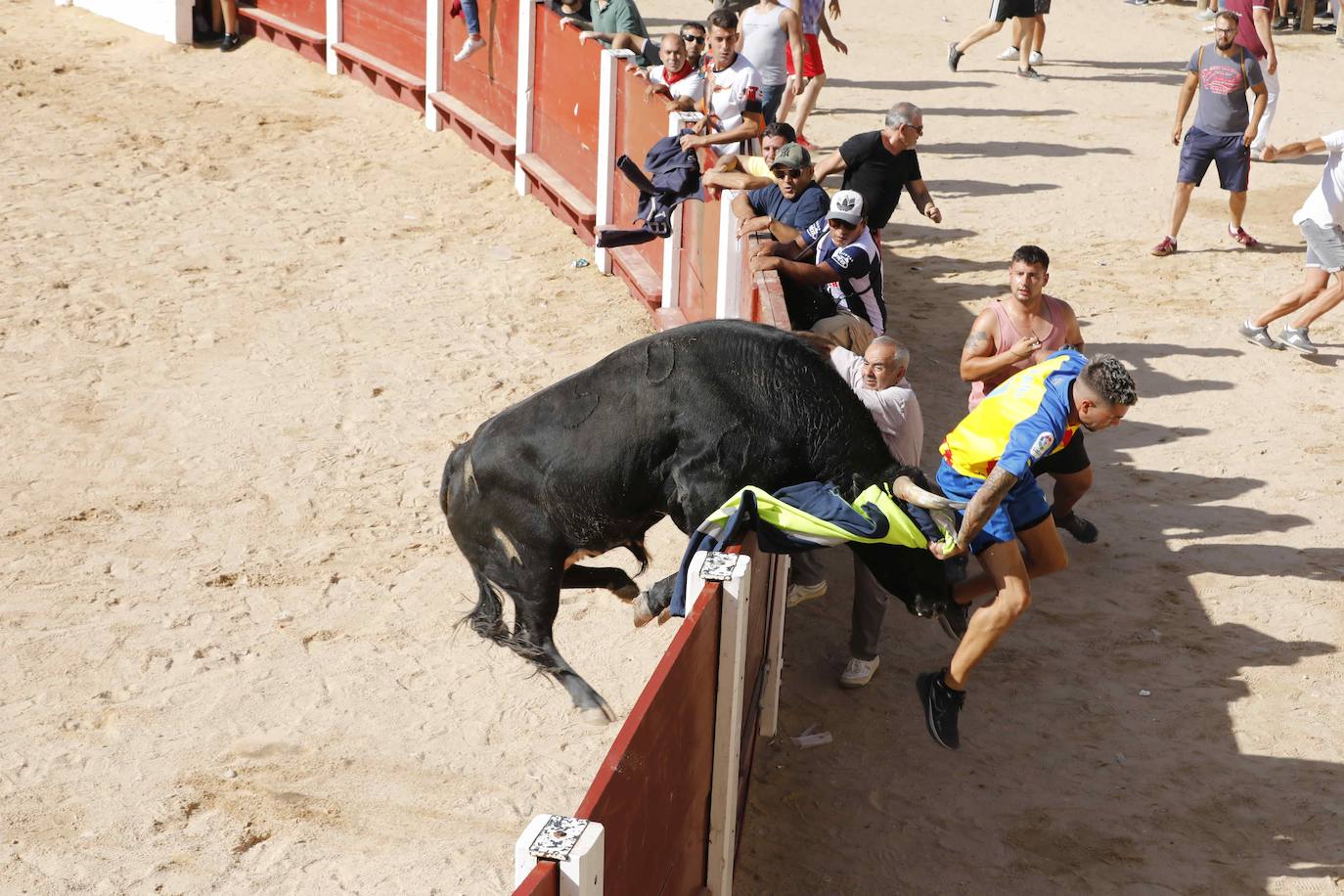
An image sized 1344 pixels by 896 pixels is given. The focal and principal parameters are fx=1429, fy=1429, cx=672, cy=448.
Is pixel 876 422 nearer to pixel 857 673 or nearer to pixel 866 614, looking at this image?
pixel 866 614

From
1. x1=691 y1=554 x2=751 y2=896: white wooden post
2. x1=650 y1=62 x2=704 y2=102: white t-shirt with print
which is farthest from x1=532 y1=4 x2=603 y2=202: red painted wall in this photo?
x1=691 y1=554 x2=751 y2=896: white wooden post

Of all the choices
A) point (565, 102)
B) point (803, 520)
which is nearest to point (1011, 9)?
point (565, 102)

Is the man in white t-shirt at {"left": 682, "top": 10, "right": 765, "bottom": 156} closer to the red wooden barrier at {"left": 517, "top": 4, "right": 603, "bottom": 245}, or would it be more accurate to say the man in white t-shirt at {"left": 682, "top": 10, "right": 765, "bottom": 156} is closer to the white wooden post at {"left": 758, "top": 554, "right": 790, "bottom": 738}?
the red wooden barrier at {"left": 517, "top": 4, "right": 603, "bottom": 245}

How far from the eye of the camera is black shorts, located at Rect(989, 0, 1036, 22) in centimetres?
Result: 1638

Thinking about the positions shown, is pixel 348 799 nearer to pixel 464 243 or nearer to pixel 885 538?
pixel 885 538

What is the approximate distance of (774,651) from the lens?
5.28m

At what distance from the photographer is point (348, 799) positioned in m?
4.98

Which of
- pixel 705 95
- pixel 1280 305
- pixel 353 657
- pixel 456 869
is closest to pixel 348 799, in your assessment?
pixel 456 869

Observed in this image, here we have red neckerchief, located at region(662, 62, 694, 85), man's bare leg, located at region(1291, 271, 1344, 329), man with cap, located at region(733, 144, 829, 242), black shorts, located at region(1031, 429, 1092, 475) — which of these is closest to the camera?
black shorts, located at region(1031, 429, 1092, 475)

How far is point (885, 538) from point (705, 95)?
5959 mm

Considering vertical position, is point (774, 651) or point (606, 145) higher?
point (606, 145)

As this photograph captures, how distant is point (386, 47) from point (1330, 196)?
930 centimetres

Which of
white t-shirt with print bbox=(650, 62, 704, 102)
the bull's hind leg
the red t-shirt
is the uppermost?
the red t-shirt

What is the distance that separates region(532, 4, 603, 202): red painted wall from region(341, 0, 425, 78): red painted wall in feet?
8.44
